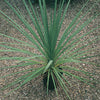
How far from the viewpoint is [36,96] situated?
1.67m

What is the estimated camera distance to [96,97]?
1644 millimetres

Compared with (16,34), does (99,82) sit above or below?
below

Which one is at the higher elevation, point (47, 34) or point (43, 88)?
point (47, 34)

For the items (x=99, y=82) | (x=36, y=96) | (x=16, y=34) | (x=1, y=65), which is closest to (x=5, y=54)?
(x=1, y=65)

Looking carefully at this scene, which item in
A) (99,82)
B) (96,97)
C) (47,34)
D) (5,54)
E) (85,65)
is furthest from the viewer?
(5,54)

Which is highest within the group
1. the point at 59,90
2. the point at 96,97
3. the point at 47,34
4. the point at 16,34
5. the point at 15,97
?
the point at 16,34

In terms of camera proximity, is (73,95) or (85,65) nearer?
(73,95)

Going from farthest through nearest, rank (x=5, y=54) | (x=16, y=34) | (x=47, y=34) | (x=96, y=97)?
(x=16, y=34)
(x=5, y=54)
(x=96, y=97)
(x=47, y=34)

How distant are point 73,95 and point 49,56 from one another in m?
0.57

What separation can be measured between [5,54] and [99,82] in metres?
1.26

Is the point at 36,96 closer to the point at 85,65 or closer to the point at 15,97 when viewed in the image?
the point at 15,97

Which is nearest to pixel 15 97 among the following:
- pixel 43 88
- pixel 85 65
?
pixel 43 88

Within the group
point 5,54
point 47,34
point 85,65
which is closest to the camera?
point 47,34

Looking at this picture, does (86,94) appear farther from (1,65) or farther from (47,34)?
(1,65)
